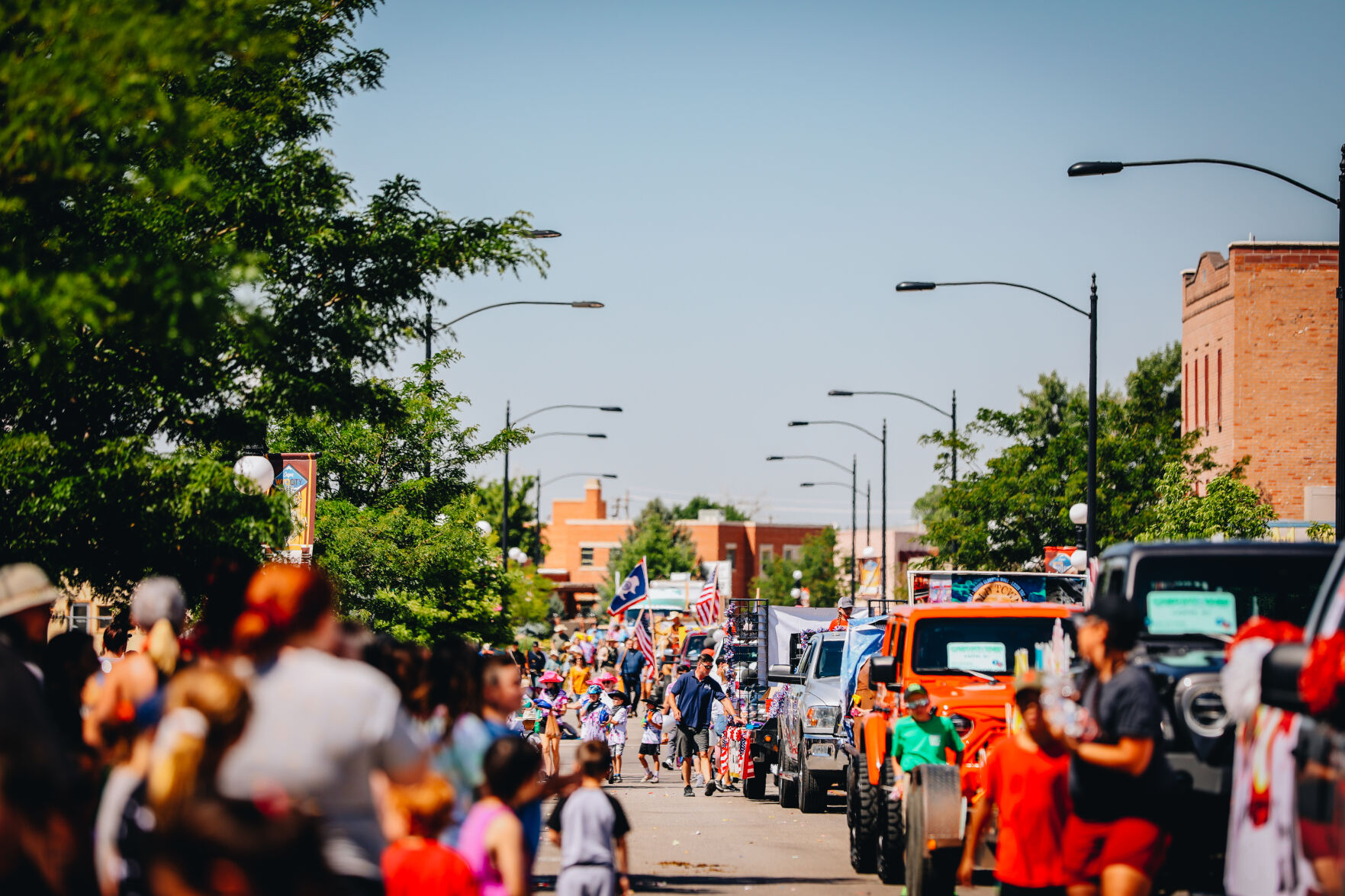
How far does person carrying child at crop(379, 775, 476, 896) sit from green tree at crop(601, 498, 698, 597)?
92.8 m

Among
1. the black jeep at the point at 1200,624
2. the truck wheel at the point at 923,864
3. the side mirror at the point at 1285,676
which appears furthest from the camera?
the truck wheel at the point at 923,864

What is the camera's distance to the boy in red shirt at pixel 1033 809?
7262mm

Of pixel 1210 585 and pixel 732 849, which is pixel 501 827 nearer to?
pixel 1210 585

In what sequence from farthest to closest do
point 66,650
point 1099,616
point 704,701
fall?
point 704,701, point 66,650, point 1099,616

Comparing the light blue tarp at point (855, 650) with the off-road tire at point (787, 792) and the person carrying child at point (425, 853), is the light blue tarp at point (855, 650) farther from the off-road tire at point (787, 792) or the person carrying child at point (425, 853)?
the person carrying child at point (425, 853)

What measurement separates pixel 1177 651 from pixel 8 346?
8.73 meters

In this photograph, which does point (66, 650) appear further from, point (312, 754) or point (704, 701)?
point (704, 701)

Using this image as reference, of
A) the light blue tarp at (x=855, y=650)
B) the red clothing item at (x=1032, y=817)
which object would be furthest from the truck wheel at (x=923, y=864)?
the light blue tarp at (x=855, y=650)

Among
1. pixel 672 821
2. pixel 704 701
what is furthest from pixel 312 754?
pixel 704 701

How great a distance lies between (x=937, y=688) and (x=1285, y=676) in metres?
7.72

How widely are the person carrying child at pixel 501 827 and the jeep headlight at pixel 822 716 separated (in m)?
11.8

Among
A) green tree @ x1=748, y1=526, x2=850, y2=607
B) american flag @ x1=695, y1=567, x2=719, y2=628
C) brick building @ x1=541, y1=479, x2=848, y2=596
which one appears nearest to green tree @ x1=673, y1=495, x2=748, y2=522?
brick building @ x1=541, y1=479, x2=848, y2=596

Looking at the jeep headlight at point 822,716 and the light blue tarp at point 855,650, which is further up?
the light blue tarp at point 855,650

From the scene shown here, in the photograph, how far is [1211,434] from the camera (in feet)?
175
